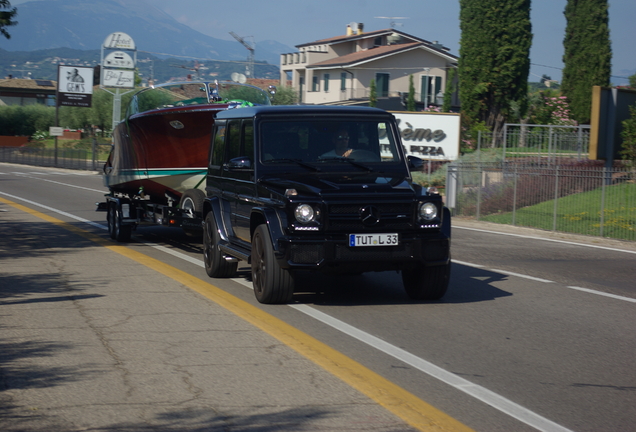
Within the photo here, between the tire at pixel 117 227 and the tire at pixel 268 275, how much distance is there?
6271mm

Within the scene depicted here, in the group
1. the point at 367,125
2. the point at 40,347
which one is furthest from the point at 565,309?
the point at 40,347

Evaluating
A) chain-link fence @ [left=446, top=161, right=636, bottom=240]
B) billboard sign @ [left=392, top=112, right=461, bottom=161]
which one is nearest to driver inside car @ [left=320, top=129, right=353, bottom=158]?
chain-link fence @ [left=446, top=161, right=636, bottom=240]

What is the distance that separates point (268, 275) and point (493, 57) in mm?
33447

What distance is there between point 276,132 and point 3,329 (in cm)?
352

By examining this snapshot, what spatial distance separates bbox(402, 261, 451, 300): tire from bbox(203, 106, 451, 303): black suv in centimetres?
1

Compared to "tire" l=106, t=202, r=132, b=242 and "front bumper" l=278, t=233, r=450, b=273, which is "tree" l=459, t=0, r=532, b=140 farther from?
"front bumper" l=278, t=233, r=450, b=273

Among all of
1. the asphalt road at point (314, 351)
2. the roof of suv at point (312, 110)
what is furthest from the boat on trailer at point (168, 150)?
the roof of suv at point (312, 110)

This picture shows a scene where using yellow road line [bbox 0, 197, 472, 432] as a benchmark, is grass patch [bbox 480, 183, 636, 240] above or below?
above

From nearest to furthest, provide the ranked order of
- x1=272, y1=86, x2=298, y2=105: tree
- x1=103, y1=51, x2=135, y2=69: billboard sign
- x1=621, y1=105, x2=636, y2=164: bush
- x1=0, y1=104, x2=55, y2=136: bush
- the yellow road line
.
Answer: the yellow road line
x1=621, y1=105, x2=636, y2=164: bush
x1=103, y1=51, x2=135, y2=69: billboard sign
x1=272, y1=86, x2=298, y2=105: tree
x1=0, y1=104, x2=55, y2=136: bush

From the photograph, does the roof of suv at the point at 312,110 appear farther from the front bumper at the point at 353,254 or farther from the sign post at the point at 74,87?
the sign post at the point at 74,87

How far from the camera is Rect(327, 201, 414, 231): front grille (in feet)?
24.6

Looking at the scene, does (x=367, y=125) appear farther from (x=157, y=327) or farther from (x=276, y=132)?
(x=157, y=327)

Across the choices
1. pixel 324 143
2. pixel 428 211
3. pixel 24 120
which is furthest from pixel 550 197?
pixel 24 120

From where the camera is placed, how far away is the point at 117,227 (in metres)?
14.0
